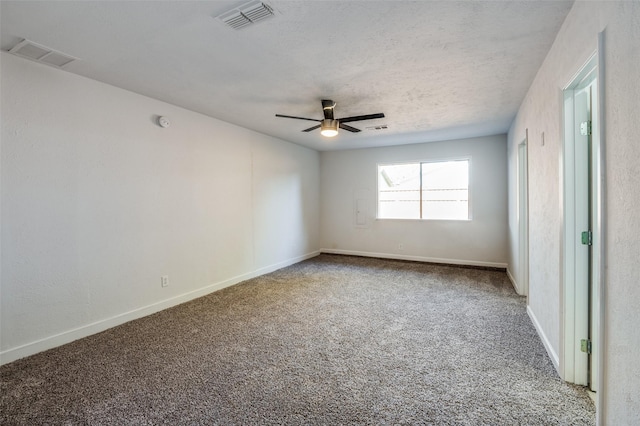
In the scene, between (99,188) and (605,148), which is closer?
(605,148)

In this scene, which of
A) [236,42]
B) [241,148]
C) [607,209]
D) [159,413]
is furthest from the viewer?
[241,148]

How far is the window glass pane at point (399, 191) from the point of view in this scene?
20.6ft

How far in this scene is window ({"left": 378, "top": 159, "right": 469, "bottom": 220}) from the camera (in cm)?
584

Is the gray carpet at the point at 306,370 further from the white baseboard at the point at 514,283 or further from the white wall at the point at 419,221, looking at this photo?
the white wall at the point at 419,221

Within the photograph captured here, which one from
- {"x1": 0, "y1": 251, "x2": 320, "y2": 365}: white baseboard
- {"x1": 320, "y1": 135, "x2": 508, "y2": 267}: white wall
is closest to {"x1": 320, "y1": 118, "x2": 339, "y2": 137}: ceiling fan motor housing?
{"x1": 0, "y1": 251, "x2": 320, "y2": 365}: white baseboard

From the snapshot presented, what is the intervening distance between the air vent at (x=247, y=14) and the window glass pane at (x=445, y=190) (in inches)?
195

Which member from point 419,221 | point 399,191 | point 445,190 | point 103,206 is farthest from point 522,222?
point 103,206

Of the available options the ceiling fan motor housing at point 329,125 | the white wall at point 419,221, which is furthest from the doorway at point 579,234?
the white wall at point 419,221

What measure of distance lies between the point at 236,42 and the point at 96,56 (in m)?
1.26

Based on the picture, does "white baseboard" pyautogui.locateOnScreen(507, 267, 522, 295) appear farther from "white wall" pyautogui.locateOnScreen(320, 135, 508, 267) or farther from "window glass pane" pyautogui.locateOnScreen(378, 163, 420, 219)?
"window glass pane" pyautogui.locateOnScreen(378, 163, 420, 219)

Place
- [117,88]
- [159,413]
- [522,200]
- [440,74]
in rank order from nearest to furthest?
[159,413] < [440,74] < [117,88] < [522,200]

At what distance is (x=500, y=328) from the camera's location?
2932mm
